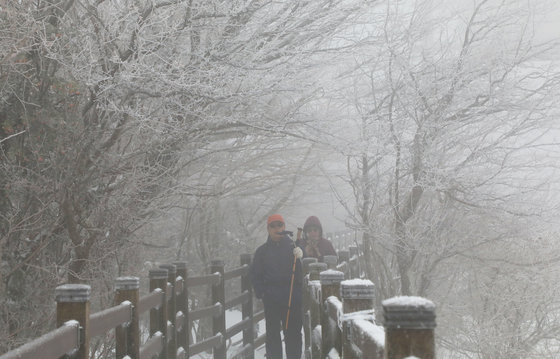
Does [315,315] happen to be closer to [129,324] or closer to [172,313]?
[172,313]

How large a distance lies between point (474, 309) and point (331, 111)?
6759 mm

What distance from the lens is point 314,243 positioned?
9734mm

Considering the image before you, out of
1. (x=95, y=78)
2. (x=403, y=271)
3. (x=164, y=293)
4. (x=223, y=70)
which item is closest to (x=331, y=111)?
(x=403, y=271)

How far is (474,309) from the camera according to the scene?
15.5m

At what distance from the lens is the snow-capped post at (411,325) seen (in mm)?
1718

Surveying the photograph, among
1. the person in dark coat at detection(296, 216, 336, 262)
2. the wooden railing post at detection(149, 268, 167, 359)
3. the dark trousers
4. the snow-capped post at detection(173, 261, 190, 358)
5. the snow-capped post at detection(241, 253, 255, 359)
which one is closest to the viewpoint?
the wooden railing post at detection(149, 268, 167, 359)

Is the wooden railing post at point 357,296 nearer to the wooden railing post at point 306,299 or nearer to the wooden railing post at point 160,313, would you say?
the wooden railing post at point 160,313

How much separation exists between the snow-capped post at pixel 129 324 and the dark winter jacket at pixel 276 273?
3892 mm

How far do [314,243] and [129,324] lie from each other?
17.5 ft

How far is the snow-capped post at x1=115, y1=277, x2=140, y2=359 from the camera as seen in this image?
15.0ft

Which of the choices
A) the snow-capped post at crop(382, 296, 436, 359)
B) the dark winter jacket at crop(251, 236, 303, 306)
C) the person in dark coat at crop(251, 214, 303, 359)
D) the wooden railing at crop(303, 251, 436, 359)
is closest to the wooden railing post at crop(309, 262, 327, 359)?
the wooden railing at crop(303, 251, 436, 359)

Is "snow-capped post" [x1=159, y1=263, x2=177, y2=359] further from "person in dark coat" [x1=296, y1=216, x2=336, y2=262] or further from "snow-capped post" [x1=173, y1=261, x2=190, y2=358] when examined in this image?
"person in dark coat" [x1=296, y1=216, x2=336, y2=262]

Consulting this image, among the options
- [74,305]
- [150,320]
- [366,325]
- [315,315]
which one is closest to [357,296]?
[366,325]

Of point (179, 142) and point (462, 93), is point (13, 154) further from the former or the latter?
point (462, 93)
